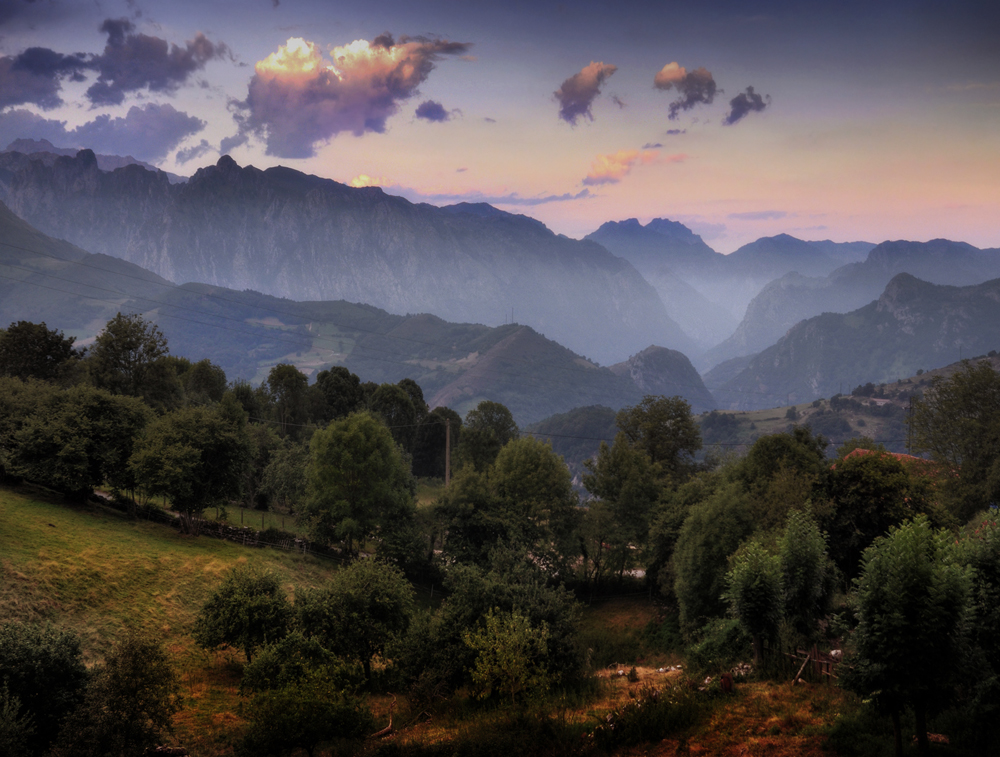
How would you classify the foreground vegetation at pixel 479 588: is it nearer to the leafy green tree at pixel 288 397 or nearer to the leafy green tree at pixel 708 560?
the leafy green tree at pixel 708 560

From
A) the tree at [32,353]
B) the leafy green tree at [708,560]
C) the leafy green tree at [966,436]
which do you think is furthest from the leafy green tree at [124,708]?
the tree at [32,353]

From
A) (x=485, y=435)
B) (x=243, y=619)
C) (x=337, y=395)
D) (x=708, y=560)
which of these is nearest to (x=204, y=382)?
(x=337, y=395)

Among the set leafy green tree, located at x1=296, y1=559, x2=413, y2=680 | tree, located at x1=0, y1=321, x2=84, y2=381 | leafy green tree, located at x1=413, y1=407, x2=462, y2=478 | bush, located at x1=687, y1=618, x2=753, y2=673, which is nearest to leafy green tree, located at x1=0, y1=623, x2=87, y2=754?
leafy green tree, located at x1=296, y1=559, x2=413, y2=680

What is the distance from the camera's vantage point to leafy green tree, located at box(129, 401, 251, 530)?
38.7 metres

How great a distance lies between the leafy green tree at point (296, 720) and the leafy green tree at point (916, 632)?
50.3ft

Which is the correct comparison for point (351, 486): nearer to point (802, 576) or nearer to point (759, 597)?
point (759, 597)

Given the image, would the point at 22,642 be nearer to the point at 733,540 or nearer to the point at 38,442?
the point at 38,442

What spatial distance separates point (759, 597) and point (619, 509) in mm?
26790

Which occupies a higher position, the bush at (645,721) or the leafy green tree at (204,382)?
the leafy green tree at (204,382)

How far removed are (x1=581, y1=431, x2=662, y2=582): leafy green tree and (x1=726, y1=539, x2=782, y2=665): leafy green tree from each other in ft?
80.4

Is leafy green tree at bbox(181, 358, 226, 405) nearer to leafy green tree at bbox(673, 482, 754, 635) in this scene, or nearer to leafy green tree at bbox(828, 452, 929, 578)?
leafy green tree at bbox(673, 482, 754, 635)

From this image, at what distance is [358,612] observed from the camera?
86.9 ft

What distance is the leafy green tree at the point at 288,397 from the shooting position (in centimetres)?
8325

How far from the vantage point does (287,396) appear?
8375 cm
